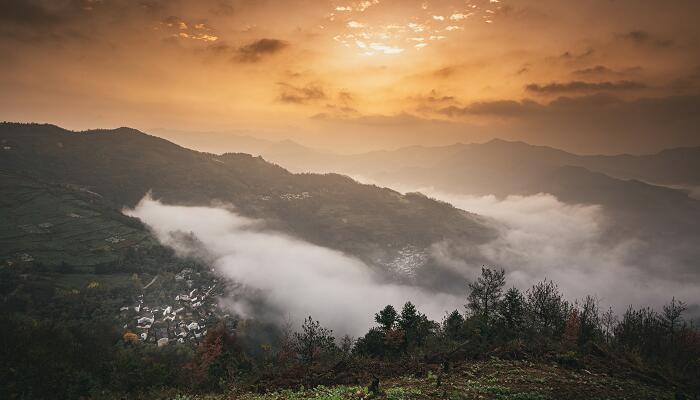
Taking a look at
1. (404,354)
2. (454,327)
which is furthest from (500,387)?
(454,327)

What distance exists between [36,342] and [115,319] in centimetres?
9501

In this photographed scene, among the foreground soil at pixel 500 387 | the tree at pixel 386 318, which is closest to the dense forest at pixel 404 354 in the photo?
Result: the tree at pixel 386 318

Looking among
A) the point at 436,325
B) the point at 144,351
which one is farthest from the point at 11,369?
the point at 436,325

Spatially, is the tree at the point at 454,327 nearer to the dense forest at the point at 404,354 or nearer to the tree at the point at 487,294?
the dense forest at the point at 404,354

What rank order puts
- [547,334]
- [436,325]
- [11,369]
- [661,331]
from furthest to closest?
[436,325], [11,369], [661,331], [547,334]

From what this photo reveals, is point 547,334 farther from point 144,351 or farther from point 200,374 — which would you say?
point 144,351

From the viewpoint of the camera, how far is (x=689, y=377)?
33.9m

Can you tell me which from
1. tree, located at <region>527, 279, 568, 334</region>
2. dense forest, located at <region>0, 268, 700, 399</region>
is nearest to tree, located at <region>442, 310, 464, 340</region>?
dense forest, located at <region>0, 268, 700, 399</region>

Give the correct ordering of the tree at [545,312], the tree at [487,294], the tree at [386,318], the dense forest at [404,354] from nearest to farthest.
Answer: the dense forest at [404,354] < the tree at [386,318] < the tree at [545,312] < the tree at [487,294]

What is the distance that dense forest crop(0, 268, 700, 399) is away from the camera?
36.0 metres

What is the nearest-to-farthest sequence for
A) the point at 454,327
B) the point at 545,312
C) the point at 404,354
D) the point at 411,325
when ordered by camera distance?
the point at 404,354
the point at 411,325
the point at 545,312
the point at 454,327

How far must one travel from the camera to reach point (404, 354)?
58.8 metres

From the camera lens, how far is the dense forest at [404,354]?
1419 inches

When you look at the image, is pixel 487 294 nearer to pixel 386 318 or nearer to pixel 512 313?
pixel 512 313
